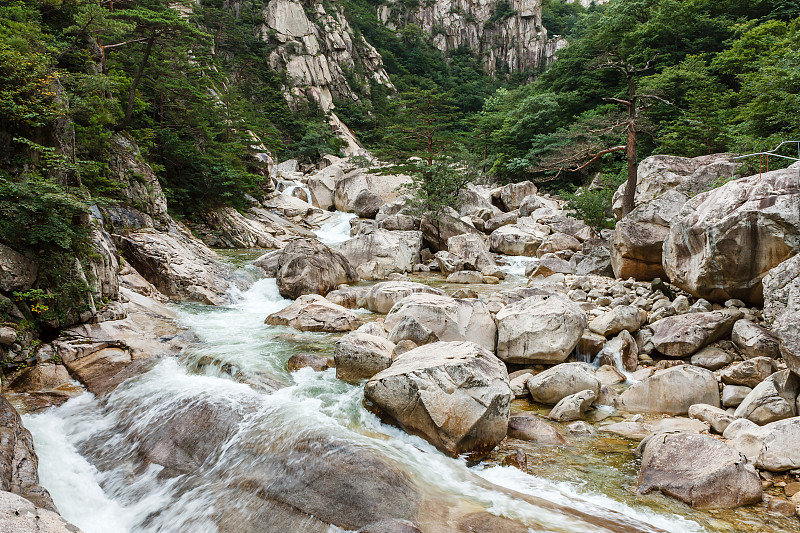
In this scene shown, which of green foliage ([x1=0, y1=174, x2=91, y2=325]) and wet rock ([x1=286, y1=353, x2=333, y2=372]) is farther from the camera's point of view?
wet rock ([x1=286, y1=353, x2=333, y2=372])

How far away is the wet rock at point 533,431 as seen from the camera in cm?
569

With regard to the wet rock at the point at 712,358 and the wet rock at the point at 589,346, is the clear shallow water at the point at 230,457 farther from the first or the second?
the wet rock at the point at 712,358

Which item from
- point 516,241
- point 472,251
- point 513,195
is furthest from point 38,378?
point 513,195

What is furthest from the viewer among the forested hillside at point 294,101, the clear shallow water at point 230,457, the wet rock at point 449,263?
the wet rock at point 449,263

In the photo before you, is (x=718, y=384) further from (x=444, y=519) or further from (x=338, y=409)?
(x=338, y=409)

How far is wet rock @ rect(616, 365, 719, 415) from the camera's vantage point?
6383 millimetres

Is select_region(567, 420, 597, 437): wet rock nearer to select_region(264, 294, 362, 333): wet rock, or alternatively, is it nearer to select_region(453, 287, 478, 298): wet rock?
select_region(264, 294, 362, 333): wet rock

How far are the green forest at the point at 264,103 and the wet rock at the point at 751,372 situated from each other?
8526 millimetres

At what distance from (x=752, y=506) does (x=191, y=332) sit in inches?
352

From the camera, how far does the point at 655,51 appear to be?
85.8 ft

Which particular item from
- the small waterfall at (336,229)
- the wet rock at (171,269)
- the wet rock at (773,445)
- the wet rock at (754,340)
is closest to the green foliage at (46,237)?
the wet rock at (171,269)

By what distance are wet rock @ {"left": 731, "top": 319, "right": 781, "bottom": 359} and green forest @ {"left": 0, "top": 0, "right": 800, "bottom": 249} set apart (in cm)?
755

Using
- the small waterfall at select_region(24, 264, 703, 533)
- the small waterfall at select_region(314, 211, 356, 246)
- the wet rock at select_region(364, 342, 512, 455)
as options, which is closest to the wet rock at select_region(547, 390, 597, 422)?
the wet rock at select_region(364, 342, 512, 455)

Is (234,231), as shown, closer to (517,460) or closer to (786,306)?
(517,460)
